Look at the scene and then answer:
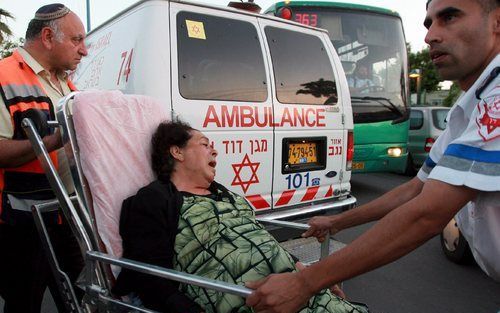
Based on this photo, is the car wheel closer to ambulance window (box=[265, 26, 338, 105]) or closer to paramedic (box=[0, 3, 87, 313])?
ambulance window (box=[265, 26, 338, 105])

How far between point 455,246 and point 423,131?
520cm

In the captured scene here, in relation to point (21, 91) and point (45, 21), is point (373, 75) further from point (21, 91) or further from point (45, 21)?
point (21, 91)

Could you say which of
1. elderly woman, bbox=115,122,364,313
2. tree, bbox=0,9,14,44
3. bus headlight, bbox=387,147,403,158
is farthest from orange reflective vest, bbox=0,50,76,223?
tree, bbox=0,9,14,44

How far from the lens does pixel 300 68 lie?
142 inches

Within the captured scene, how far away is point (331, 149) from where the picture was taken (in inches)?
145

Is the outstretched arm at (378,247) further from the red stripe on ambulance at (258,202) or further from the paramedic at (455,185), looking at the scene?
the red stripe on ambulance at (258,202)

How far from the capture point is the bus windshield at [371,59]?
21.3 ft

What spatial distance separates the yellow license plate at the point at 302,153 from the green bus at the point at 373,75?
314 centimetres

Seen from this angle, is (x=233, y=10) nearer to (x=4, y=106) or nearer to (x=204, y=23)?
(x=204, y=23)

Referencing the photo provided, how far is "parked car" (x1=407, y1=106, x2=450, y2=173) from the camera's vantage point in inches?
336

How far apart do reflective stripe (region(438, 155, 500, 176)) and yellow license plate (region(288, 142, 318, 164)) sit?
218 cm

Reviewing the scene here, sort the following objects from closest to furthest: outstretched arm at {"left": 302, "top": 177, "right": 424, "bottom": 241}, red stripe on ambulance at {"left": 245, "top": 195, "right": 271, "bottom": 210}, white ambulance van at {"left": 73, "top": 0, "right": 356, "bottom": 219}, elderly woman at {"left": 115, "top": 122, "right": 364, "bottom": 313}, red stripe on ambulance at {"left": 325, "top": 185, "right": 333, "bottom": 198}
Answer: elderly woman at {"left": 115, "top": 122, "right": 364, "bottom": 313} < outstretched arm at {"left": 302, "top": 177, "right": 424, "bottom": 241} < white ambulance van at {"left": 73, "top": 0, "right": 356, "bottom": 219} < red stripe on ambulance at {"left": 245, "top": 195, "right": 271, "bottom": 210} < red stripe on ambulance at {"left": 325, "top": 185, "right": 333, "bottom": 198}

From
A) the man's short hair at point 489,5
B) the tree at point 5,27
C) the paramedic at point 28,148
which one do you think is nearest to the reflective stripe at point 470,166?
the man's short hair at point 489,5

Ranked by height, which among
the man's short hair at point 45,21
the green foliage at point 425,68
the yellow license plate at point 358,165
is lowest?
the yellow license plate at point 358,165
